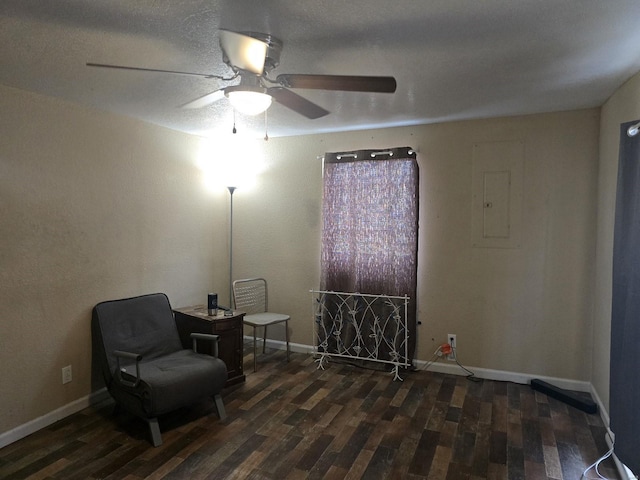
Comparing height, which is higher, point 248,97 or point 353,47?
point 353,47

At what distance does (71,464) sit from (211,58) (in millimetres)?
2489

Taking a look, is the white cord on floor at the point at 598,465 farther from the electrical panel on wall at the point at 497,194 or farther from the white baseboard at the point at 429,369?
the electrical panel on wall at the point at 497,194

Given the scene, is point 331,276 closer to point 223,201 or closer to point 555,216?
point 223,201

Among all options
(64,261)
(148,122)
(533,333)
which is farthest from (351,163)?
(64,261)

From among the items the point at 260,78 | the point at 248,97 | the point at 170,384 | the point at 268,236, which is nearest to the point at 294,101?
the point at 260,78

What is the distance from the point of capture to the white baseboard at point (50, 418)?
108 inches

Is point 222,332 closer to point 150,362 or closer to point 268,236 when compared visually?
point 150,362

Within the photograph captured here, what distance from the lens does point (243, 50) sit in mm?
1770

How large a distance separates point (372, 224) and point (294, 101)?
2.02 meters

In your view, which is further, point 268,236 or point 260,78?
point 268,236

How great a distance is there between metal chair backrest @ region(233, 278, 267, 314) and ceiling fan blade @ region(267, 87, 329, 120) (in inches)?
95.4

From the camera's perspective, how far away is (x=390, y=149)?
4.02 metres

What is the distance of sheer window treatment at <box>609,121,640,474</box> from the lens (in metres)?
2.03

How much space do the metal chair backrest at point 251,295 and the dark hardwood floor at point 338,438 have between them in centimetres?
104
